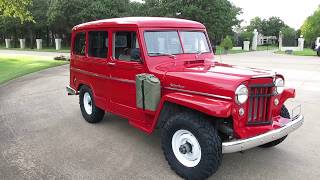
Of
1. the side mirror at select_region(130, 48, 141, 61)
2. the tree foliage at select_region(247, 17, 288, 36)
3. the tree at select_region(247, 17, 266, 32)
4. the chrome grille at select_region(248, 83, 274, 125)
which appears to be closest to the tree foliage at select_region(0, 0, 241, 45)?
the side mirror at select_region(130, 48, 141, 61)

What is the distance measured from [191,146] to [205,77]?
940 mm

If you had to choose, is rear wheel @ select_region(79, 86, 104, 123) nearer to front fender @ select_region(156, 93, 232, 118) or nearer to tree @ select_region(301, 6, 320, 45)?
front fender @ select_region(156, 93, 232, 118)

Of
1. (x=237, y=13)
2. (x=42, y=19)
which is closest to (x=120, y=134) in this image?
(x=42, y=19)

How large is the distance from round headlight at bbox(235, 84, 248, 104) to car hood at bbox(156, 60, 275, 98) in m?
0.06

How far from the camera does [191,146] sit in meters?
4.82

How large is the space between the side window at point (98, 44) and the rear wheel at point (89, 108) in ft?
2.82

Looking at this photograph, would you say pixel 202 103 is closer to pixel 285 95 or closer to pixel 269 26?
pixel 285 95

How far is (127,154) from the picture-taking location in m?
5.69

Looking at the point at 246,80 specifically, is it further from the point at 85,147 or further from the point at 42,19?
the point at 42,19

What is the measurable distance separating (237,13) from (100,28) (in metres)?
50.4

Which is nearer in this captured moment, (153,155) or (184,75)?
(184,75)

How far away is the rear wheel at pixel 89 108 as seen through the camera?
7.34 m

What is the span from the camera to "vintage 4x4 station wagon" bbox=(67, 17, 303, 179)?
14.8 ft

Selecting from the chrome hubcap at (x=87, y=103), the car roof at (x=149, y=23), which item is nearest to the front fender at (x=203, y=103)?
the car roof at (x=149, y=23)
